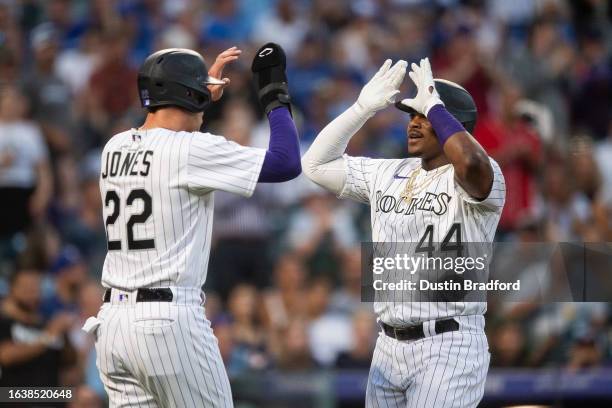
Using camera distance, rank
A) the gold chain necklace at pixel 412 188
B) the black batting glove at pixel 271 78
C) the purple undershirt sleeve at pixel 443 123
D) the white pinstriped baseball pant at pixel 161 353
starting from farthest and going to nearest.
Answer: the gold chain necklace at pixel 412 188 → the black batting glove at pixel 271 78 → the purple undershirt sleeve at pixel 443 123 → the white pinstriped baseball pant at pixel 161 353

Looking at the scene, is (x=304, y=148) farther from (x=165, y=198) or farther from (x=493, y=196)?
(x=165, y=198)

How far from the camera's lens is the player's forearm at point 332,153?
5.02 m

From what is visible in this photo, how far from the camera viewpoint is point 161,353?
435 cm

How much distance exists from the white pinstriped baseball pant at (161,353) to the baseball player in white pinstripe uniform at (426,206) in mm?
766

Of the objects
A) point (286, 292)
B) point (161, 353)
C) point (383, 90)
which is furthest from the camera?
point (286, 292)

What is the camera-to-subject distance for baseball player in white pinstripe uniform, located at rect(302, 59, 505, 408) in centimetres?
458

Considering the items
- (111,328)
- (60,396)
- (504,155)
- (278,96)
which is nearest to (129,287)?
(111,328)

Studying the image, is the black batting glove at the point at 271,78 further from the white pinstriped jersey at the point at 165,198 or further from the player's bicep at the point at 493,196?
the player's bicep at the point at 493,196

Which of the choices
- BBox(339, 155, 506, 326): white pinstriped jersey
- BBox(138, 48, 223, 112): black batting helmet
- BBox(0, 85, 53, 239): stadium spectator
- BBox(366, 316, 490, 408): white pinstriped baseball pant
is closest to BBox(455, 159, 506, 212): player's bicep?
BBox(339, 155, 506, 326): white pinstriped jersey

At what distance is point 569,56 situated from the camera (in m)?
11.1

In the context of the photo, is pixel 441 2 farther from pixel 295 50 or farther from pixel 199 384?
pixel 199 384

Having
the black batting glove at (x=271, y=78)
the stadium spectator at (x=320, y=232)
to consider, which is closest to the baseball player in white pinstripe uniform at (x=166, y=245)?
the black batting glove at (x=271, y=78)

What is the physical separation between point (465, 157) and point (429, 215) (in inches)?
14.9

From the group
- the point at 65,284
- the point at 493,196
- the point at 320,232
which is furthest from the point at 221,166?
the point at 320,232
